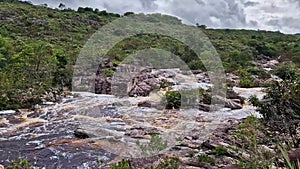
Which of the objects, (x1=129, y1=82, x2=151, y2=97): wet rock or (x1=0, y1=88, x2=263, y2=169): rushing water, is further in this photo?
(x1=129, y1=82, x2=151, y2=97): wet rock

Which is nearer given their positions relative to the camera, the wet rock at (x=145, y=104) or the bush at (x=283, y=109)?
the bush at (x=283, y=109)

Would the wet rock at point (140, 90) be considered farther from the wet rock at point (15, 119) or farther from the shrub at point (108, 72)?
the wet rock at point (15, 119)

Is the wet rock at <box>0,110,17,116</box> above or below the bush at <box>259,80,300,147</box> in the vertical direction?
below

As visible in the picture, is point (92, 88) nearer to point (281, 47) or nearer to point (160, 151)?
point (160, 151)

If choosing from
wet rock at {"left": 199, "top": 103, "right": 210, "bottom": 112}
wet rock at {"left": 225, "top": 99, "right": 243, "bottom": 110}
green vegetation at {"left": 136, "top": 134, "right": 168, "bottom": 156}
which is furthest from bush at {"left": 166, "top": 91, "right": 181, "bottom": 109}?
green vegetation at {"left": 136, "top": 134, "right": 168, "bottom": 156}

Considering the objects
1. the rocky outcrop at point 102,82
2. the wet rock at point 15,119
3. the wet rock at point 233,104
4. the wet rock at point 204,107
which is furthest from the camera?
the rocky outcrop at point 102,82

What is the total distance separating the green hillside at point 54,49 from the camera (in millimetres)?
17797

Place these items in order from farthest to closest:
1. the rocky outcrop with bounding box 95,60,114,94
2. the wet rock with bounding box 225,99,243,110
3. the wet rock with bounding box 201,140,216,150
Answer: the rocky outcrop with bounding box 95,60,114,94
the wet rock with bounding box 225,99,243,110
the wet rock with bounding box 201,140,216,150

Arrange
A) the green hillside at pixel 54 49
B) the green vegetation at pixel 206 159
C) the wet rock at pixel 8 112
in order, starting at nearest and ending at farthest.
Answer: the green vegetation at pixel 206 159, the wet rock at pixel 8 112, the green hillside at pixel 54 49

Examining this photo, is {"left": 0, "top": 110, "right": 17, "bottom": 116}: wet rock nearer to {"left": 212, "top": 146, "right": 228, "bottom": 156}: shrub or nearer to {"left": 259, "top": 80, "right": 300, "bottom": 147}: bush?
{"left": 212, "top": 146, "right": 228, "bottom": 156}: shrub

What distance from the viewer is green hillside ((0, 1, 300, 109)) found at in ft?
58.4

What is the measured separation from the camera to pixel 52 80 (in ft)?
65.8

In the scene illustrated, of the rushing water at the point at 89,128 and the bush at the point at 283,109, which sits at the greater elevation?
the bush at the point at 283,109

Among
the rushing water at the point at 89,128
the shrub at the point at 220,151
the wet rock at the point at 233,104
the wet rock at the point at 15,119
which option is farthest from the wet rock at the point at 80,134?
the wet rock at the point at 233,104
